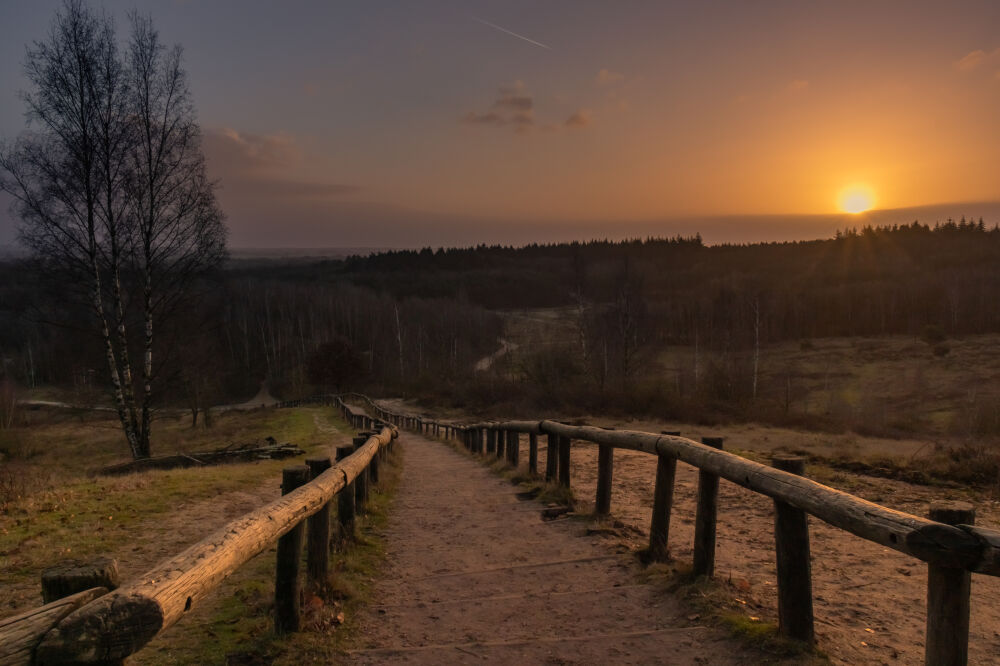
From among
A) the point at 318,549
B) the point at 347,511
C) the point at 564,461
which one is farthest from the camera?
the point at 564,461

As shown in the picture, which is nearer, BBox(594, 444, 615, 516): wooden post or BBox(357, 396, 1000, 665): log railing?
BBox(357, 396, 1000, 665): log railing

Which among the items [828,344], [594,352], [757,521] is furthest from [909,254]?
[757,521]

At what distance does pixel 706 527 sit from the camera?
16.2 ft

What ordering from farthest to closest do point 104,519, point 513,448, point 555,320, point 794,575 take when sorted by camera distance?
1. point 555,320
2. point 513,448
3. point 104,519
4. point 794,575

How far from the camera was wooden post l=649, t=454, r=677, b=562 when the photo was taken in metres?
5.51

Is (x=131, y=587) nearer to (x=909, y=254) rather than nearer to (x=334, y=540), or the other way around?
(x=334, y=540)

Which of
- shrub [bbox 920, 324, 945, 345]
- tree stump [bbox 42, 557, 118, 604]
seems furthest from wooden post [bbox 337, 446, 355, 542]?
shrub [bbox 920, 324, 945, 345]

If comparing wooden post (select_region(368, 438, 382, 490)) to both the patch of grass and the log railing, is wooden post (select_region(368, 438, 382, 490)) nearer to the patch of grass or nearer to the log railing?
the log railing

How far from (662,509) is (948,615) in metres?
3.02

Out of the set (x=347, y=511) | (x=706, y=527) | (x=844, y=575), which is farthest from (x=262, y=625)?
(x=844, y=575)

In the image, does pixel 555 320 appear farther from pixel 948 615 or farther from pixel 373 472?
pixel 948 615

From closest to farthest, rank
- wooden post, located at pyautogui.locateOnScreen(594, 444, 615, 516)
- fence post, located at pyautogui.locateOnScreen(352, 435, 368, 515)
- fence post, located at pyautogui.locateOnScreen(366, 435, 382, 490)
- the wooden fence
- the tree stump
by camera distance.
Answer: the wooden fence, the tree stump, wooden post, located at pyautogui.locateOnScreen(594, 444, 615, 516), fence post, located at pyautogui.locateOnScreen(352, 435, 368, 515), fence post, located at pyautogui.locateOnScreen(366, 435, 382, 490)

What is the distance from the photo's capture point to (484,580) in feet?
17.8

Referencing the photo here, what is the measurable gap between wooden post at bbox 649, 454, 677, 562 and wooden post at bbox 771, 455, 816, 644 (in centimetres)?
167
